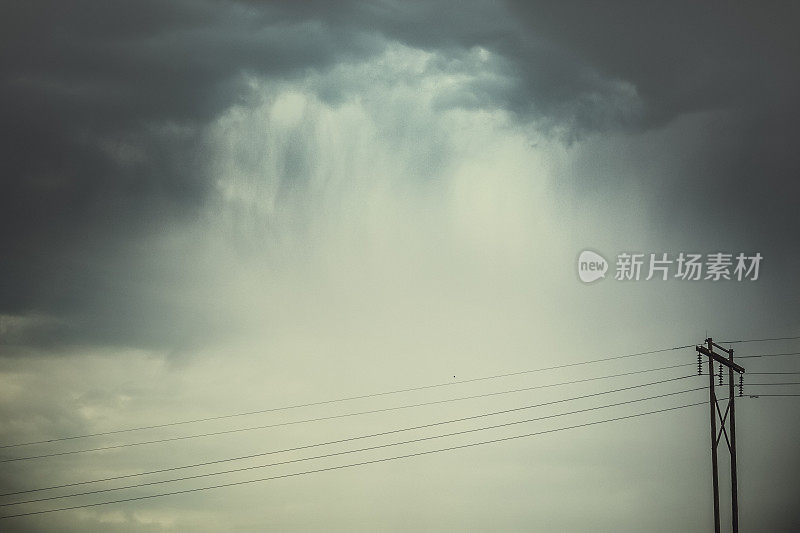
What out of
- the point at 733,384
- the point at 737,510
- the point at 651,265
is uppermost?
the point at 651,265

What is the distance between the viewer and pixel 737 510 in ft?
319

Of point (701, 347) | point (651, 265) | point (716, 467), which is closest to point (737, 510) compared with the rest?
point (716, 467)

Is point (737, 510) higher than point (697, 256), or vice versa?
point (697, 256)

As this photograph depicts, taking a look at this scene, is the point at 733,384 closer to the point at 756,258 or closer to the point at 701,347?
the point at 701,347

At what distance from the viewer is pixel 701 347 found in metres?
101

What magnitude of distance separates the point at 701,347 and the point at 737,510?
10750 millimetres

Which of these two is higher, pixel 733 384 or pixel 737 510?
pixel 733 384

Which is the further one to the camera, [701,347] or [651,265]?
[701,347]

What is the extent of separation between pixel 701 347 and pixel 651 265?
31.7ft

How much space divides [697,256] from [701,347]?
9049 mm

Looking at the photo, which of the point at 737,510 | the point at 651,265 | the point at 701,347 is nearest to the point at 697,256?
the point at 651,265

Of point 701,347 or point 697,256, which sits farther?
point 701,347

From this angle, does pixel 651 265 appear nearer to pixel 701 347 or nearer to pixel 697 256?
pixel 697 256

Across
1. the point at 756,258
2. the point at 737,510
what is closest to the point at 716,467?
the point at 737,510
